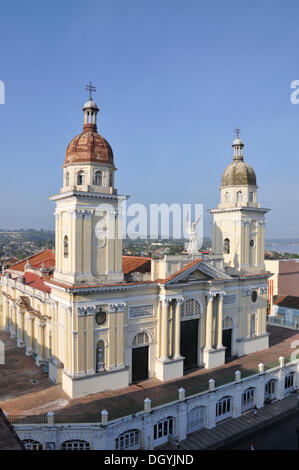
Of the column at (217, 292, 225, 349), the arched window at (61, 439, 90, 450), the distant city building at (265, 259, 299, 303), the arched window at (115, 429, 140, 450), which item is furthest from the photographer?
the distant city building at (265, 259, 299, 303)

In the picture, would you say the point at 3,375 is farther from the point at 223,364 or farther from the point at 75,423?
the point at 223,364

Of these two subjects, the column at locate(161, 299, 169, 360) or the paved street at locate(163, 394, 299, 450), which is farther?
the column at locate(161, 299, 169, 360)

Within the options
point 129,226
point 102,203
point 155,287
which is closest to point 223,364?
point 155,287

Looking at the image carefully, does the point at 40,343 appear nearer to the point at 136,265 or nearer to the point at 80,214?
the point at 136,265

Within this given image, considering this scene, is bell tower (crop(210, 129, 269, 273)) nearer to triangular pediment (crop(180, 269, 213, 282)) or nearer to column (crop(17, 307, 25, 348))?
triangular pediment (crop(180, 269, 213, 282))

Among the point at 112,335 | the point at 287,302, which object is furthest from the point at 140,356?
the point at 287,302

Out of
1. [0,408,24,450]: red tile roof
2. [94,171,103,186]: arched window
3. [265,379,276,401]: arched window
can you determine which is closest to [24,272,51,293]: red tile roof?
[94,171,103,186]: arched window
